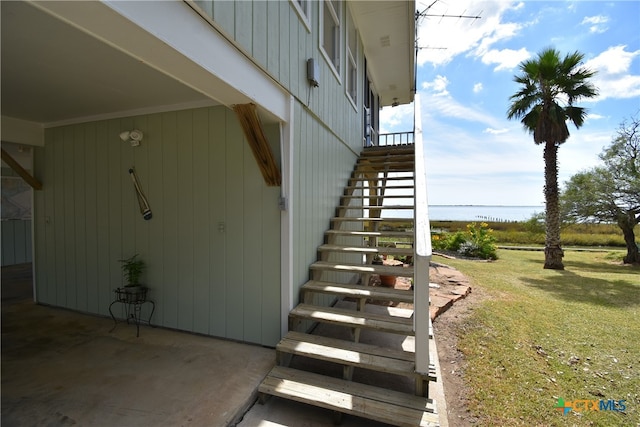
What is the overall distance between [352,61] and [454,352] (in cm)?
557

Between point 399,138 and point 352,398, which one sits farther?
point 399,138

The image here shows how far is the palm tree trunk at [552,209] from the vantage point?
8.75m

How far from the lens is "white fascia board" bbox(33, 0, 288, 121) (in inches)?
49.6

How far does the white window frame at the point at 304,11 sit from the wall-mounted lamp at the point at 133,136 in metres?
2.38

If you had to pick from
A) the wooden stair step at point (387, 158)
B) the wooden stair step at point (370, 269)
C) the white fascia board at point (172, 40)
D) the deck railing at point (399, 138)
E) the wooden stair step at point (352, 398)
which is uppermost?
the deck railing at point (399, 138)

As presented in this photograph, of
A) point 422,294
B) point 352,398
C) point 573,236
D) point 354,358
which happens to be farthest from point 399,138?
point 573,236

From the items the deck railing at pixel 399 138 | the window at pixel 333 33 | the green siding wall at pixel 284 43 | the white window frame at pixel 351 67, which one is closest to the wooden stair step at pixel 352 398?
the green siding wall at pixel 284 43

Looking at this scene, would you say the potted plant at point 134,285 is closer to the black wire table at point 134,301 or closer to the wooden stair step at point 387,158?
the black wire table at point 134,301

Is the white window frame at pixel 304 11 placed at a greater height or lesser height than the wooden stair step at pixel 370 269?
greater

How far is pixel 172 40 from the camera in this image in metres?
1.53

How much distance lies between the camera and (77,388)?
2.41 meters

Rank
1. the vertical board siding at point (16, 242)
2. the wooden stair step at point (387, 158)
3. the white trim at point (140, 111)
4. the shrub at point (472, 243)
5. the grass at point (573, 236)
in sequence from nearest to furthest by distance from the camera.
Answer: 1. the white trim at point (140, 111)
2. the wooden stair step at point (387, 158)
3. the vertical board siding at point (16, 242)
4. the shrub at point (472, 243)
5. the grass at point (573, 236)

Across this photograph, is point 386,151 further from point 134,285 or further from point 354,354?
point 134,285

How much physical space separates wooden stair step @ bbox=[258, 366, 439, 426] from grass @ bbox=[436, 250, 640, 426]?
640 mm
